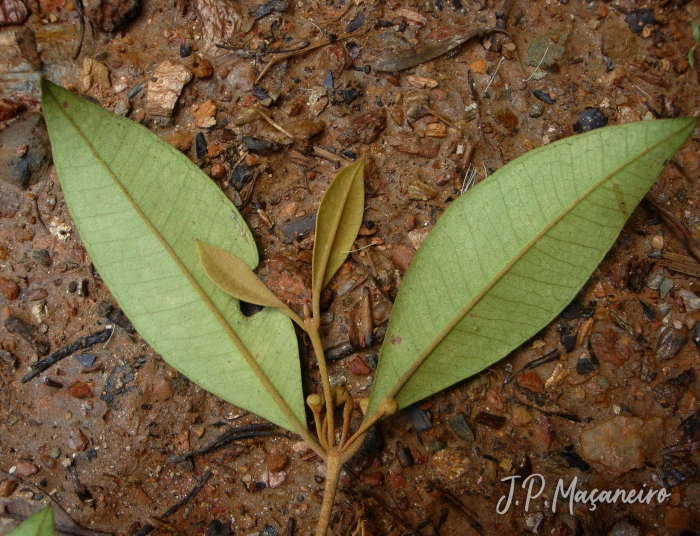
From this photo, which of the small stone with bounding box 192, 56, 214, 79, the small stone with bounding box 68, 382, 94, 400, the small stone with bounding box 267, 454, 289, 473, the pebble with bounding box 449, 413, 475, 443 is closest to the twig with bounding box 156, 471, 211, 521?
the small stone with bounding box 267, 454, 289, 473

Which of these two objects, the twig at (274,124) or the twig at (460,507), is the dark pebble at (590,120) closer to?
the twig at (274,124)

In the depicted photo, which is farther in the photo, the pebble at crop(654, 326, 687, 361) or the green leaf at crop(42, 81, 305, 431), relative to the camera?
the pebble at crop(654, 326, 687, 361)

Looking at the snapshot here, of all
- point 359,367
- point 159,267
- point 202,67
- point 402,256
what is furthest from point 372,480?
point 202,67

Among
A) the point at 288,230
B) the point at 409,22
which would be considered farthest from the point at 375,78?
→ the point at 288,230

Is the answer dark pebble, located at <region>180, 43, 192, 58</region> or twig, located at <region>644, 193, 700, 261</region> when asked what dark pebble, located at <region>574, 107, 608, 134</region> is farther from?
dark pebble, located at <region>180, 43, 192, 58</region>

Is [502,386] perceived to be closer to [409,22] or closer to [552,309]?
[552,309]

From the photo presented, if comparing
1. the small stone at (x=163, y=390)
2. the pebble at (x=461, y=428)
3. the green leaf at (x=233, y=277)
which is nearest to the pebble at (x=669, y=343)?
the pebble at (x=461, y=428)

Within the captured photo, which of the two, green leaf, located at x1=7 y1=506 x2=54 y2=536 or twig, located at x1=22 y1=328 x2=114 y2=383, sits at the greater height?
twig, located at x1=22 y1=328 x2=114 y2=383
